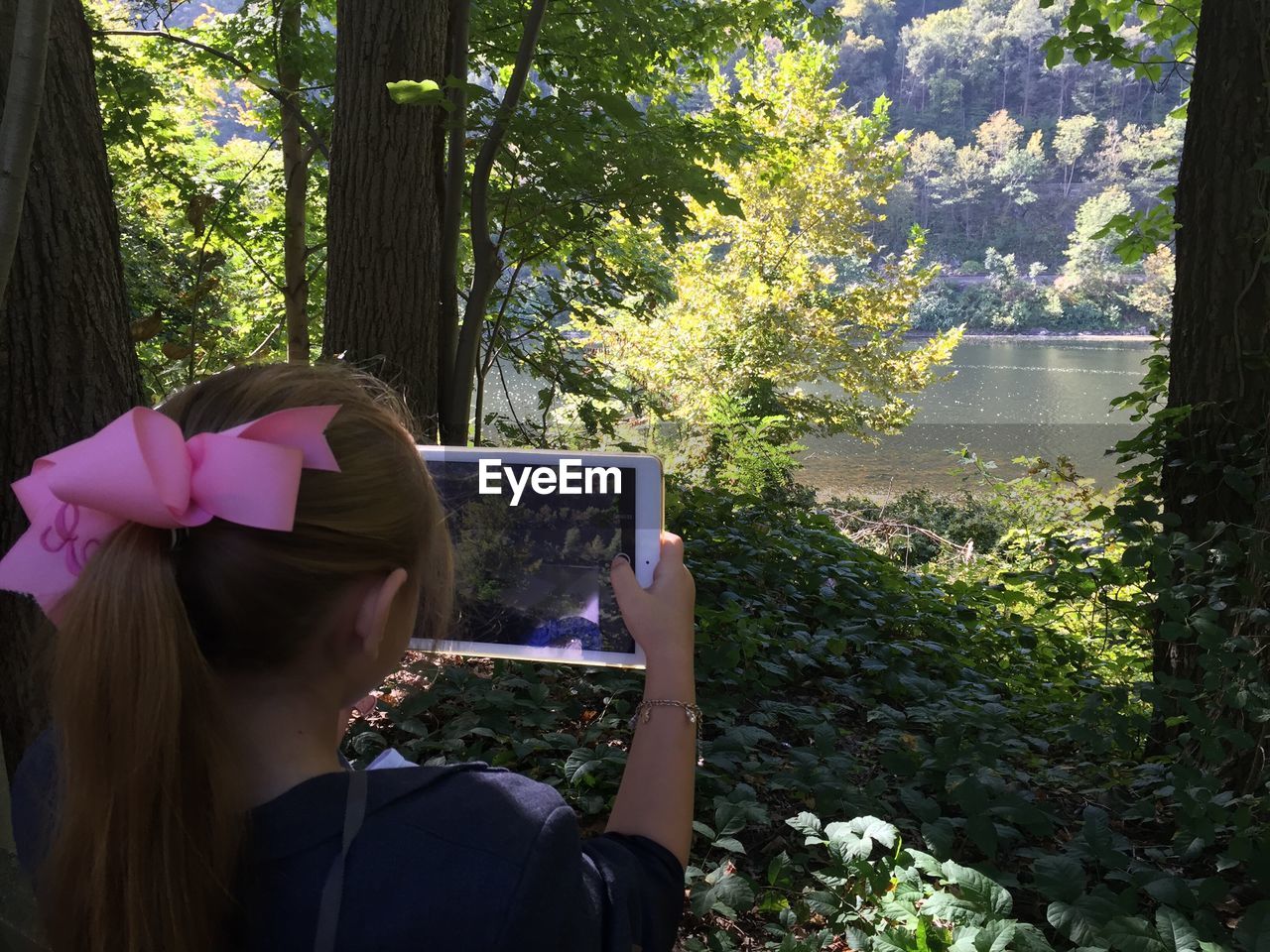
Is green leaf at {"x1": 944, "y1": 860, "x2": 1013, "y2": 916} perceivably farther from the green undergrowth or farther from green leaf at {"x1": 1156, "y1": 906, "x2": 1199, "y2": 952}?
green leaf at {"x1": 1156, "y1": 906, "x2": 1199, "y2": 952}

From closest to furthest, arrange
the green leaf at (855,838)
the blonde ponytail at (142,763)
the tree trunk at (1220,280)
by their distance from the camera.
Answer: the blonde ponytail at (142,763)
the green leaf at (855,838)
the tree trunk at (1220,280)

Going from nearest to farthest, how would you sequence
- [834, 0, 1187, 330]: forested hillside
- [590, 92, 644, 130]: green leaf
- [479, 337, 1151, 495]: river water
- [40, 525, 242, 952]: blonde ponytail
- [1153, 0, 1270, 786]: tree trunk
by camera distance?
[40, 525, 242, 952]: blonde ponytail
[1153, 0, 1270, 786]: tree trunk
[590, 92, 644, 130]: green leaf
[479, 337, 1151, 495]: river water
[834, 0, 1187, 330]: forested hillside

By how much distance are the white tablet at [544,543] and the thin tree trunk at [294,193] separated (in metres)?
4.54

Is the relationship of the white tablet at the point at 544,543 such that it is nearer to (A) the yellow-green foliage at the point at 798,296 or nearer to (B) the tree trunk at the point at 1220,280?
(B) the tree trunk at the point at 1220,280

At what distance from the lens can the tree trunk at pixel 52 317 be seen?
1729 millimetres

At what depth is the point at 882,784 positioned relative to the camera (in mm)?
2404

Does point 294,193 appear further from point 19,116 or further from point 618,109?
point 19,116

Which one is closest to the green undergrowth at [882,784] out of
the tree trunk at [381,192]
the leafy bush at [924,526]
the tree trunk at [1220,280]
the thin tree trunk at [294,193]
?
the tree trunk at [1220,280]

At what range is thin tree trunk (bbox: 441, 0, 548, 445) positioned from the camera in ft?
12.3

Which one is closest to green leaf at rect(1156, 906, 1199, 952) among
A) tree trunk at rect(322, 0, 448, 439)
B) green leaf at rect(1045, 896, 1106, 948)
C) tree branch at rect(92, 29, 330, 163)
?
green leaf at rect(1045, 896, 1106, 948)

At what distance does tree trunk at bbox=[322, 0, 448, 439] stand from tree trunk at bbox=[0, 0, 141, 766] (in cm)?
164

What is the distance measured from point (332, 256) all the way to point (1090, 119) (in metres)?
73.8

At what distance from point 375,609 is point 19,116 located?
840 mm

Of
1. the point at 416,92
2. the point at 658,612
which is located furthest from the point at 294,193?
the point at 658,612
